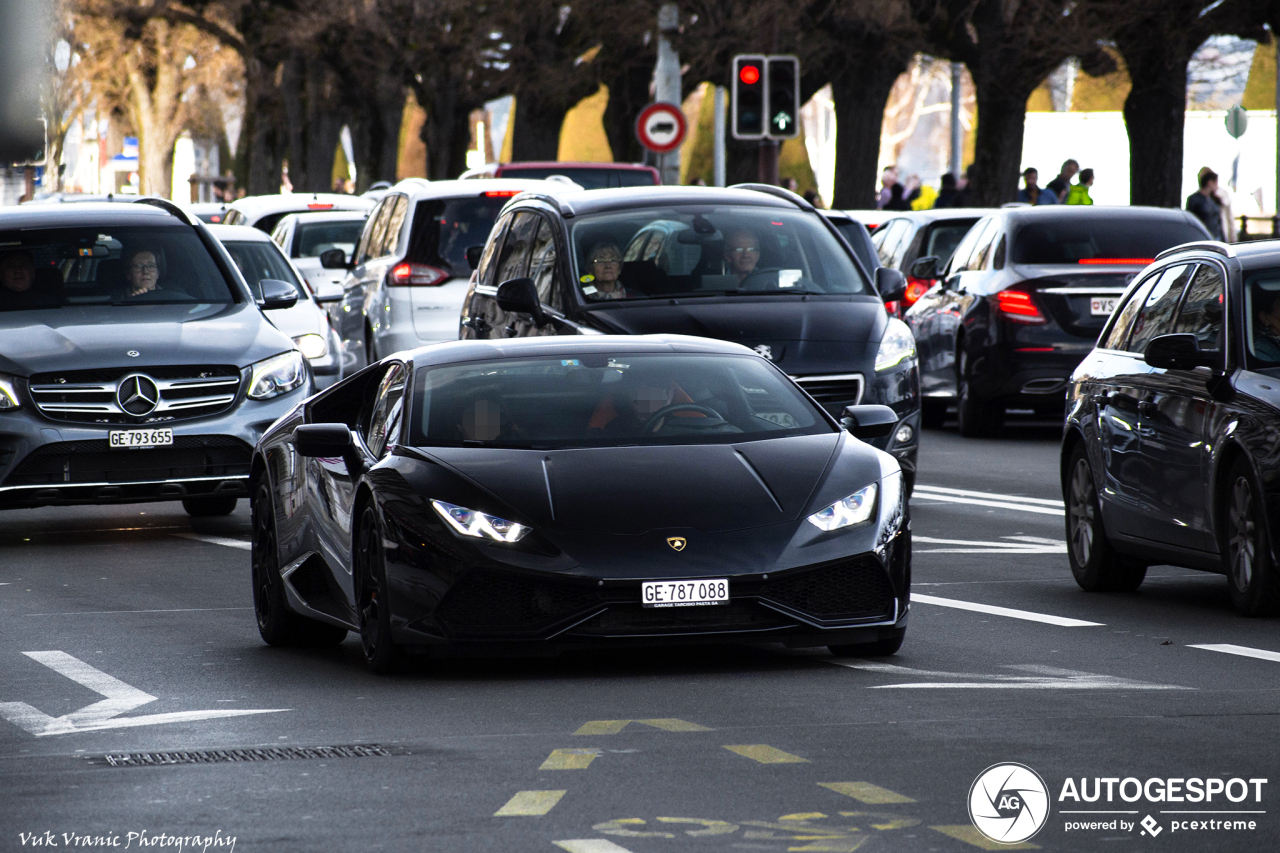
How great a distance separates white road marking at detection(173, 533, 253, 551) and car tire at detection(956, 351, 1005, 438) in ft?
27.8

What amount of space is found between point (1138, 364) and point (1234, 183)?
135 ft

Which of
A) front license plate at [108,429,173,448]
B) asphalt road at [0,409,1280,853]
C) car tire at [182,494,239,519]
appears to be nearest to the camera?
asphalt road at [0,409,1280,853]

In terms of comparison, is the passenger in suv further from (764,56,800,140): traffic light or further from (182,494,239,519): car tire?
(764,56,800,140): traffic light

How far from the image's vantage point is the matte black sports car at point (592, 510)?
830cm

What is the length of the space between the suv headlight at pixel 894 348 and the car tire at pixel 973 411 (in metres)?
6.46

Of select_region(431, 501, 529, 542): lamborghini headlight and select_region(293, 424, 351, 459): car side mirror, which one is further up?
select_region(293, 424, 351, 459): car side mirror

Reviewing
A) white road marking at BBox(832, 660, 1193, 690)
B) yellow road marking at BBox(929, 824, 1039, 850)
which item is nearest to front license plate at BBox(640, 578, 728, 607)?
white road marking at BBox(832, 660, 1193, 690)

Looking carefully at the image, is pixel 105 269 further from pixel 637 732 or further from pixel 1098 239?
pixel 1098 239

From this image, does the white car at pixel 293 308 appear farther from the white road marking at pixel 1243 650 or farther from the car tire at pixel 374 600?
the white road marking at pixel 1243 650

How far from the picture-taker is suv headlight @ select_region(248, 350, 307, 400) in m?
13.9

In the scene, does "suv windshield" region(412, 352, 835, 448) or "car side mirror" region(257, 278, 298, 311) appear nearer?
"suv windshield" region(412, 352, 835, 448)

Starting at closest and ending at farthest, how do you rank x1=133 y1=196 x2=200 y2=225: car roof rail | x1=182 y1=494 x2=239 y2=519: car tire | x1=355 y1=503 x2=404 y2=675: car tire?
1. x1=355 y1=503 x2=404 y2=675: car tire
2. x1=182 y1=494 x2=239 y2=519: car tire
3. x1=133 y1=196 x2=200 y2=225: car roof rail

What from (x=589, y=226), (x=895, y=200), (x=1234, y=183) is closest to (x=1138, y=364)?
(x=589, y=226)

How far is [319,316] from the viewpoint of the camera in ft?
68.3
